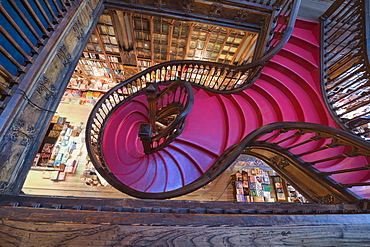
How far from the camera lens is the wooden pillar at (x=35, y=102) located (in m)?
1.64

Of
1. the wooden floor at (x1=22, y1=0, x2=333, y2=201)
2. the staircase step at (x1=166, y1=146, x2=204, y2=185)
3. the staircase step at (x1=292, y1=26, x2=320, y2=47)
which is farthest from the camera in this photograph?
the wooden floor at (x1=22, y1=0, x2=333, y2=201)

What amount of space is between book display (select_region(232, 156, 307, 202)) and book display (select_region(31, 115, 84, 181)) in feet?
16.2

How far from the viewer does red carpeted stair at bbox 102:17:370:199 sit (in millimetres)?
3305

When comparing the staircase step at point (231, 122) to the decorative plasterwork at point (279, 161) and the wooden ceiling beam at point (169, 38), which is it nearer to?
the decorative plasterwork at point (279, 161)

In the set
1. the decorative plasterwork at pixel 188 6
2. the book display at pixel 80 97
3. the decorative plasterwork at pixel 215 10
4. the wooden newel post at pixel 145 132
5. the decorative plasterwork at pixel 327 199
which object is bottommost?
the decorative plasterwork at pixel 327 199

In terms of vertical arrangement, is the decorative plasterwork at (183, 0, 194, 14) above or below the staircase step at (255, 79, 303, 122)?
above

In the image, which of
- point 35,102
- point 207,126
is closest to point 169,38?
point 207,126

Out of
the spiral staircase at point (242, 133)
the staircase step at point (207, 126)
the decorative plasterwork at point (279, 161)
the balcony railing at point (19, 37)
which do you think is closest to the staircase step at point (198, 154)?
the spiral staircase at point (242, 133)

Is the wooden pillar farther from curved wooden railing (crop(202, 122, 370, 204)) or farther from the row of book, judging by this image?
the row of book

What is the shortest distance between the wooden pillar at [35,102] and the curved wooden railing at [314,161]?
7.59ft

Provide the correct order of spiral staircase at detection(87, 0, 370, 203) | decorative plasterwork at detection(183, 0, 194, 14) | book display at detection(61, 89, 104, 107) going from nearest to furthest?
spiral staircase at detection(87, 0, 370, 203) < decorative plasterwork at detection(183, 0, 194, 14) < book display at detection(61, 89, 104, 107)

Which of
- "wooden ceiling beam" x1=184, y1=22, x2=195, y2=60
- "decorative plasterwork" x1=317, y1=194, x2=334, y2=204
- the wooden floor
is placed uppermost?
"wooden ceiling beam" x1=184, y1=22, x2=195, y2=60

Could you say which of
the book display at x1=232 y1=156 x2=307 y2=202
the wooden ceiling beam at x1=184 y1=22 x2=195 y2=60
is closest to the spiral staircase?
the book display at x1=232 y1=156 x2=307 y2=202

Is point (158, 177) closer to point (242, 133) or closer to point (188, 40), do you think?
point (242, 133)
